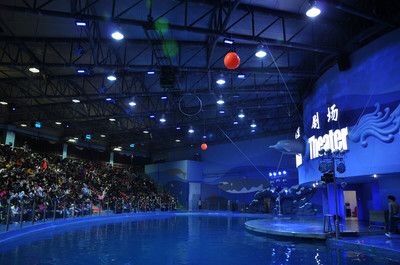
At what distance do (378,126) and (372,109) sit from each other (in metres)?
0.89

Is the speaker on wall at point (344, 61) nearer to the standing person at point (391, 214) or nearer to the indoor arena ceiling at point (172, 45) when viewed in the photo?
the indoor arena ceiling at point (172, 45)

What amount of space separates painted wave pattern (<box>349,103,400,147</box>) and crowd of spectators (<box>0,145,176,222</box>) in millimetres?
14056

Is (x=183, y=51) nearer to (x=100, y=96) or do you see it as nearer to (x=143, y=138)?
(x=100, y=96)

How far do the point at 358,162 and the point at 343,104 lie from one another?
279cm

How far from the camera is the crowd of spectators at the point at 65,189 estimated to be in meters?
16.1

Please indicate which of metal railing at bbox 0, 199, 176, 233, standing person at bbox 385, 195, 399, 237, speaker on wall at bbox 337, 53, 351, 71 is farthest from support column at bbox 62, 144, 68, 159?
standing person at bbox 385, 195, 399, 237

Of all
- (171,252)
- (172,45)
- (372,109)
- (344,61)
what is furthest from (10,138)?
(372,109)

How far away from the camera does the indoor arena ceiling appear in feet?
38.9

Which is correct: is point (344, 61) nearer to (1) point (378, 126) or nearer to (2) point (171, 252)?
(1) point (378, 126)

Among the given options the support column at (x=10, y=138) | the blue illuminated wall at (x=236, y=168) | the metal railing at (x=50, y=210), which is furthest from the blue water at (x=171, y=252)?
the blue illuminated wall at (x=236, y=168)

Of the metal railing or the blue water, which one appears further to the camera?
the metal railing

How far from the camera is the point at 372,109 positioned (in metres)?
13.9

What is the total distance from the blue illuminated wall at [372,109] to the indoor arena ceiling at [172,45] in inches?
30.4

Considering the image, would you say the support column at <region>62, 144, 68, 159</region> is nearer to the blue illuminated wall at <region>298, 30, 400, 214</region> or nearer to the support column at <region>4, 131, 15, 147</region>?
Answer: the support column at <region>4, 131, 15, 147</region>
